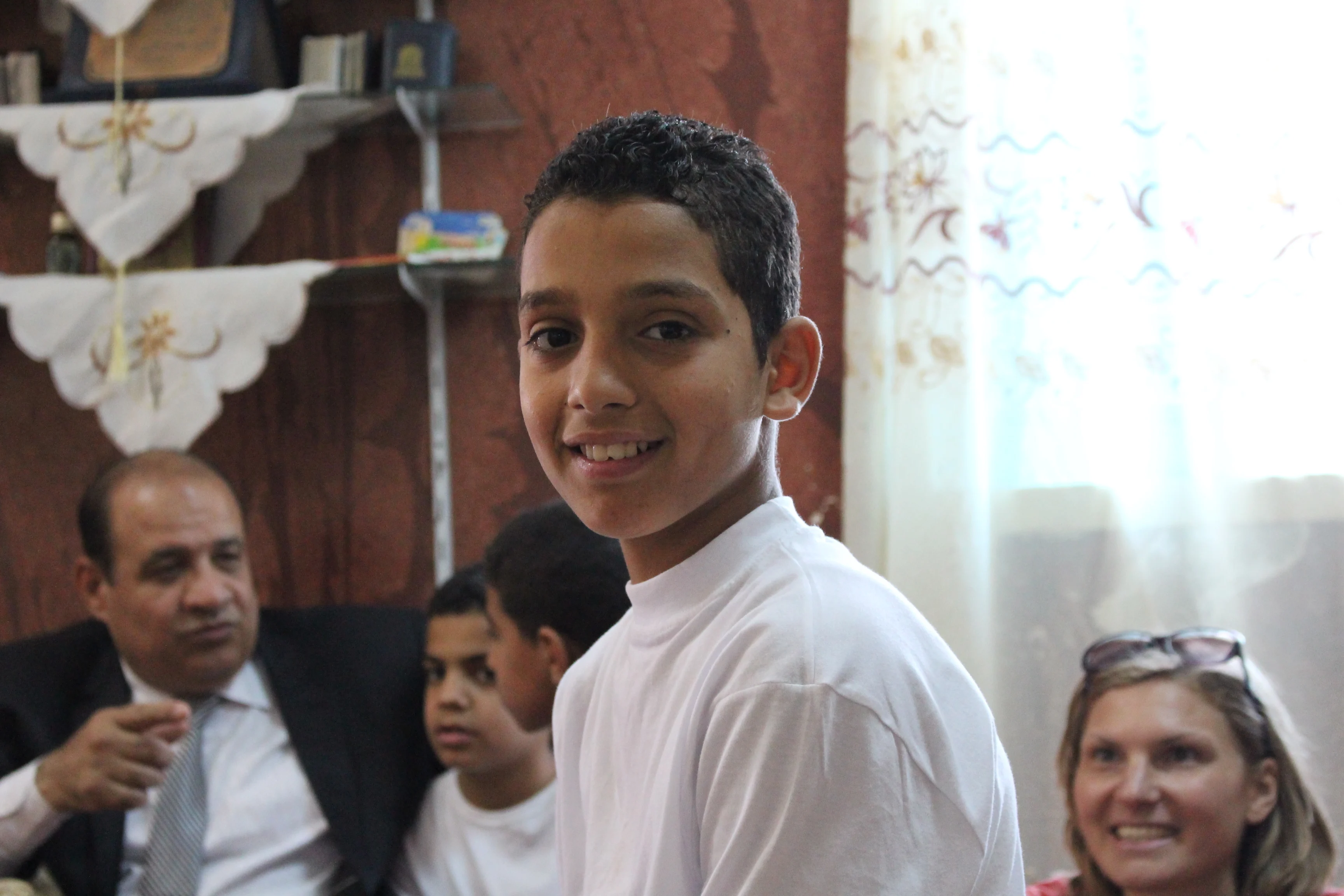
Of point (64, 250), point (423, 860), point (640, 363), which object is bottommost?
point (423, 860)

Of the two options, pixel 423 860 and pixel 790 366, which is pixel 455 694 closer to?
pixel 423 860

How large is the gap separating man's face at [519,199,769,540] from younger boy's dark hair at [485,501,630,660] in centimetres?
59

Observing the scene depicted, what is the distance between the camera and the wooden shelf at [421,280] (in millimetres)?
1886

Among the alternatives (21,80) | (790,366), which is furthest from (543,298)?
(21,80)

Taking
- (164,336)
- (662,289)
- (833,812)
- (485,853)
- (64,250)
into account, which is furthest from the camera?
(64,250)

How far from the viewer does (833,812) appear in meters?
0.59

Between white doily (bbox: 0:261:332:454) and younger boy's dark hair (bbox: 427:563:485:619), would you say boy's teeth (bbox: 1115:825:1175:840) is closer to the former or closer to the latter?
younger boy's dark hair (bbox: 427:563:485:619)

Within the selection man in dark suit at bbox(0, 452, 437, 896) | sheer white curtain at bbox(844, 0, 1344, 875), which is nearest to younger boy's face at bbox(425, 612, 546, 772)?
man in dark suit at bbox(0, 452, 437, 896)

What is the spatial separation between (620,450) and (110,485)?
4.50 feet

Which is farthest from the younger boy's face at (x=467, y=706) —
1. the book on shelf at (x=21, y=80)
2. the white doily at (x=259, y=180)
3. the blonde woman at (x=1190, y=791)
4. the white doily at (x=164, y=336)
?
the book on shelf at (x=21, y=80)

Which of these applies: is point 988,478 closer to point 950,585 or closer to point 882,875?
point 950,585

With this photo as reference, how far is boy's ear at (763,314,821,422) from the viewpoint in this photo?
0.76 meters

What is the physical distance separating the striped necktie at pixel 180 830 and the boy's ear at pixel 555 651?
654 millimetres

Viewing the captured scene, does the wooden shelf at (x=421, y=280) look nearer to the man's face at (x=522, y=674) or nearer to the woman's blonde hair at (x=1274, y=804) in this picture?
the man's face at (x=522, y=674)
